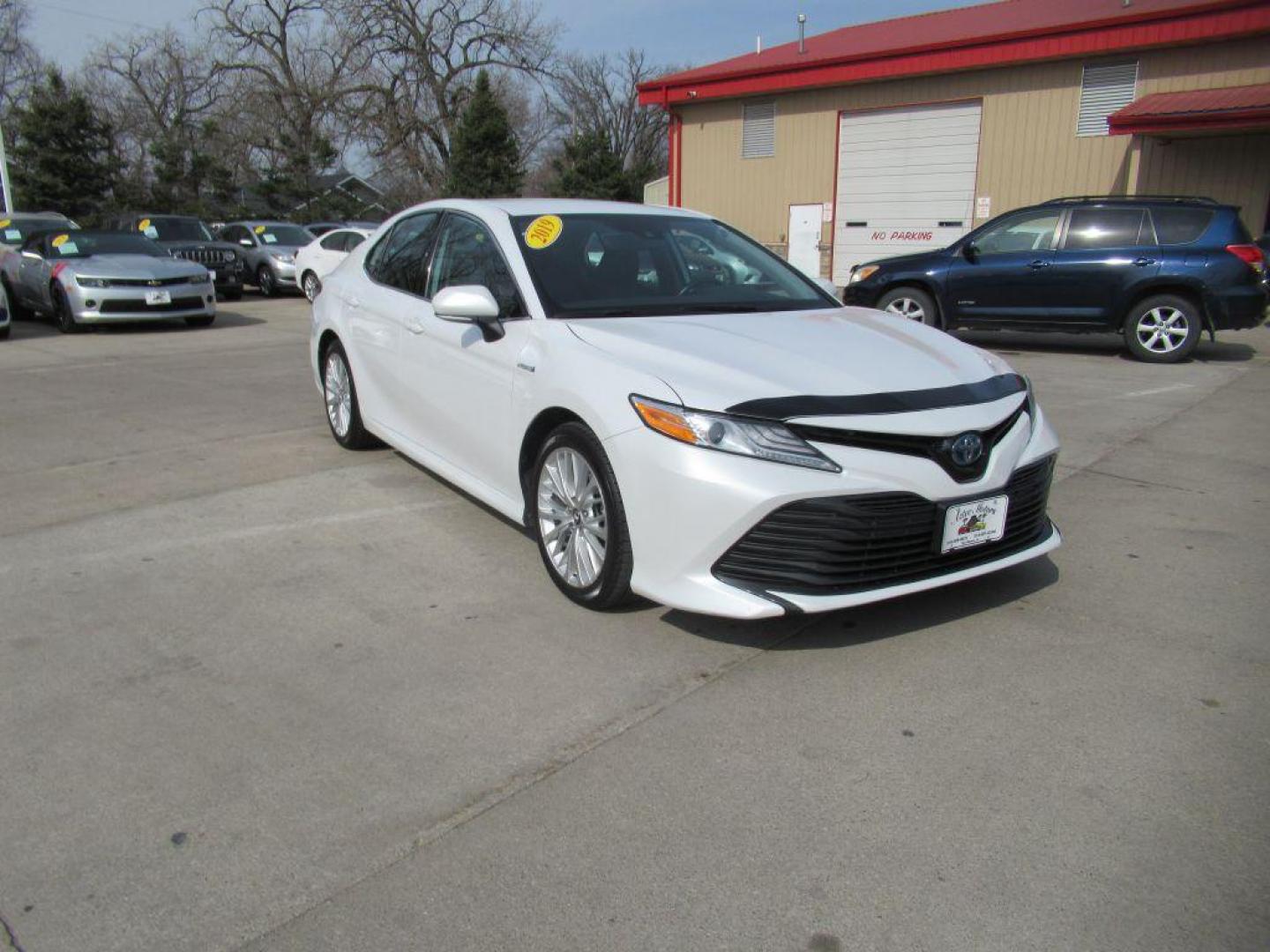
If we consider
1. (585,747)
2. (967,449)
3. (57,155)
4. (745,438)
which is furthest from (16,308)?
(57,155)

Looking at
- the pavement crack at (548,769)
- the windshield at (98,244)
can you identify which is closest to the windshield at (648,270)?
the pavement crack at (548,769)

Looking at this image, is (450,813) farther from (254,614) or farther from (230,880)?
(254,614)

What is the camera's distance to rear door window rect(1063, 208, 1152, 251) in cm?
1038

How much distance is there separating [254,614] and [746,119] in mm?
18828

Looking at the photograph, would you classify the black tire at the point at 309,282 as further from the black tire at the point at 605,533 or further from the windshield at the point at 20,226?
the black tire at the point at 605,533

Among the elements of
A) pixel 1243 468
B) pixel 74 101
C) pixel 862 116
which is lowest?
pixel 1243 468

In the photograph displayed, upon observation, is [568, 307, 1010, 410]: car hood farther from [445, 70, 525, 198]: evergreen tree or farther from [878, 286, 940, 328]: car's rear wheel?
[445, 70, 525, 198]: evergreen tree

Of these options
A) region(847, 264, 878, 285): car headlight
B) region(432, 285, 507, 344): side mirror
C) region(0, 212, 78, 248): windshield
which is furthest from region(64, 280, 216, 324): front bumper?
region(432, 285, 507, 344): side mirror

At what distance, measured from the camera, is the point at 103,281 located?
483 inches

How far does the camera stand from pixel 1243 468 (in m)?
6.20

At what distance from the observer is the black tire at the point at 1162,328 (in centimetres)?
1020

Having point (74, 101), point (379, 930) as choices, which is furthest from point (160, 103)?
point (379, 930)

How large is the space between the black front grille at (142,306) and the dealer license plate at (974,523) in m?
11.8

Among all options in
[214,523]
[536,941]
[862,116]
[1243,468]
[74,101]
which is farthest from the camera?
[74,101]
